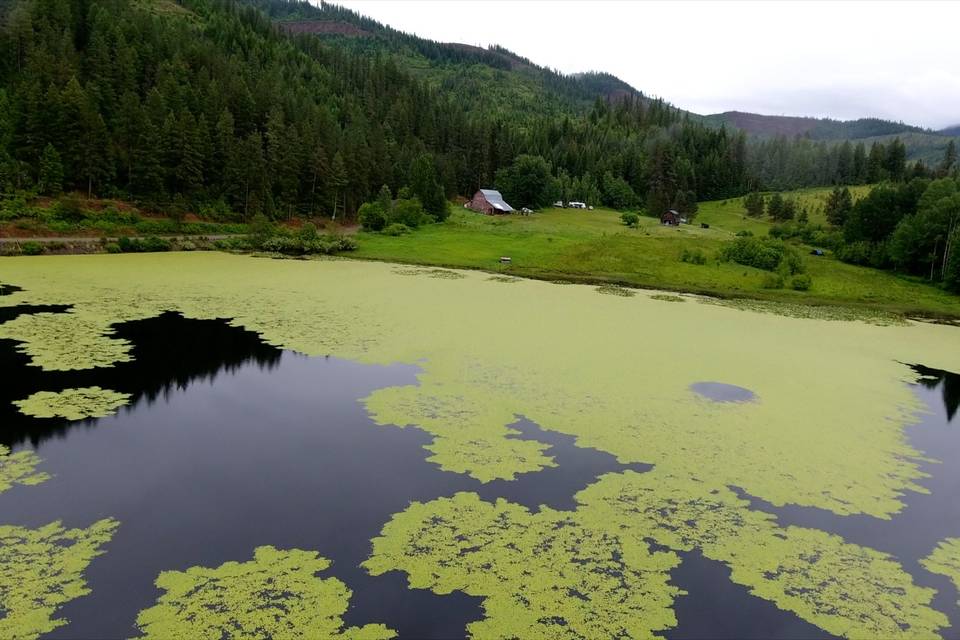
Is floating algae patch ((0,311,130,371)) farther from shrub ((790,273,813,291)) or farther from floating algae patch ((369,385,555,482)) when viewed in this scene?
shrub ((790,273,813,291))

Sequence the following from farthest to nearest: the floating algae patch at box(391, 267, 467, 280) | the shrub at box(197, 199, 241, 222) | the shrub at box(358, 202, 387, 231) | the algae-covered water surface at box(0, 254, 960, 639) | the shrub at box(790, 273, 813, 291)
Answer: the shrub at box(358, 202, 387, 231) < the shrub at box(197, 199, 241, 222) < the shrub at box(790, 273, 813, 291) < the floating algae patch at box(391, 267, 467, 280) < the algae-covered water surface at box(0, 254, 960, 639)

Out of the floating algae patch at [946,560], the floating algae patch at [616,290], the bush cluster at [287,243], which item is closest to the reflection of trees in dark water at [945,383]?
the floating algae patch at [946,560]

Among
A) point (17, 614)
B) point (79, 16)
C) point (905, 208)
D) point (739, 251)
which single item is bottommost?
point (17, 614)

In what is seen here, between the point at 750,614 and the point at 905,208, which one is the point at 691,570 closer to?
the point at 750,614

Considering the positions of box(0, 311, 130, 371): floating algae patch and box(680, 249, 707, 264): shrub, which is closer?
box(0, 311, 130, 371): floating algae patch

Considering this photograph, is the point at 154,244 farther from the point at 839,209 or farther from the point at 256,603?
the point at 839,209

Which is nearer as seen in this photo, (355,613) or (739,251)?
(355,613)

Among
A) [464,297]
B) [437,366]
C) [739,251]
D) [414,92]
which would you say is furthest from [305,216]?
[414,92]

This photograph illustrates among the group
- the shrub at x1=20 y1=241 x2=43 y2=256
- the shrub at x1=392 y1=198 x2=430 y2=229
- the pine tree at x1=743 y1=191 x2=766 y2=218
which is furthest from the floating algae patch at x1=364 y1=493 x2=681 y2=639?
the pine tree at x1=743 y1=191 x2=766 y2=218
